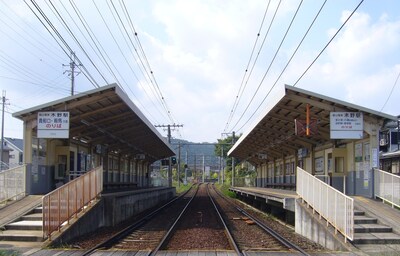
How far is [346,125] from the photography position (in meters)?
17.5

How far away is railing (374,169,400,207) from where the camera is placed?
14.7 meters

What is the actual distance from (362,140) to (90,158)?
13780 mm

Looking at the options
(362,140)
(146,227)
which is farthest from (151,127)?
(362,140)

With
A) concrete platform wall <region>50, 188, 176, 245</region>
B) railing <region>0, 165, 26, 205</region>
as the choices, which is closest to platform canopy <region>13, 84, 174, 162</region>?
railing <region>0, 165, 26, 205</region>

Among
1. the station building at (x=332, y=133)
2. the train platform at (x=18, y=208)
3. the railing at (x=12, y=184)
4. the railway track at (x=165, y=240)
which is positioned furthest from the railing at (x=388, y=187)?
the railing at (x=12, y=184)

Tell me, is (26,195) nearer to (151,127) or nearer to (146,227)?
(146,227)

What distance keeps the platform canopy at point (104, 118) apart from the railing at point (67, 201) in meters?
2.84

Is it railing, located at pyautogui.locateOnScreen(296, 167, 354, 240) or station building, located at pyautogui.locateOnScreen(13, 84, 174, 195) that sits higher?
station building, located at pyautogui.locateOnScreen(13, 84, 174, 195)

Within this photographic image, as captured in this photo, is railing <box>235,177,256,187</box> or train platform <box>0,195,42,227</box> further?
railing <box>235,177,256,187</box>

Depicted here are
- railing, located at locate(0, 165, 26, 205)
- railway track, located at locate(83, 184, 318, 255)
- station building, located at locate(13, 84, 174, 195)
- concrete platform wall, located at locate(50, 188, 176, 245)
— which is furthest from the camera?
station building, located at locate(13, 84, 174, 195)

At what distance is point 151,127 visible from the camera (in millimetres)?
28188

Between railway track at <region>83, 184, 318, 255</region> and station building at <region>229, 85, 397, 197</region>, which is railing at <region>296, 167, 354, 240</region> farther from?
station building at <region>229, 85, 397, 197</region>

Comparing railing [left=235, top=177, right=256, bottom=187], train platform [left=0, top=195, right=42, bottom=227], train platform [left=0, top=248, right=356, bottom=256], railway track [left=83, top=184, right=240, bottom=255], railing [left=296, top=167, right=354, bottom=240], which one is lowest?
railing [left=235, top=177, right=256, bottom=187]

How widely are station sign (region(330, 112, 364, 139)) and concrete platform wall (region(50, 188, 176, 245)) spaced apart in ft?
28.7
